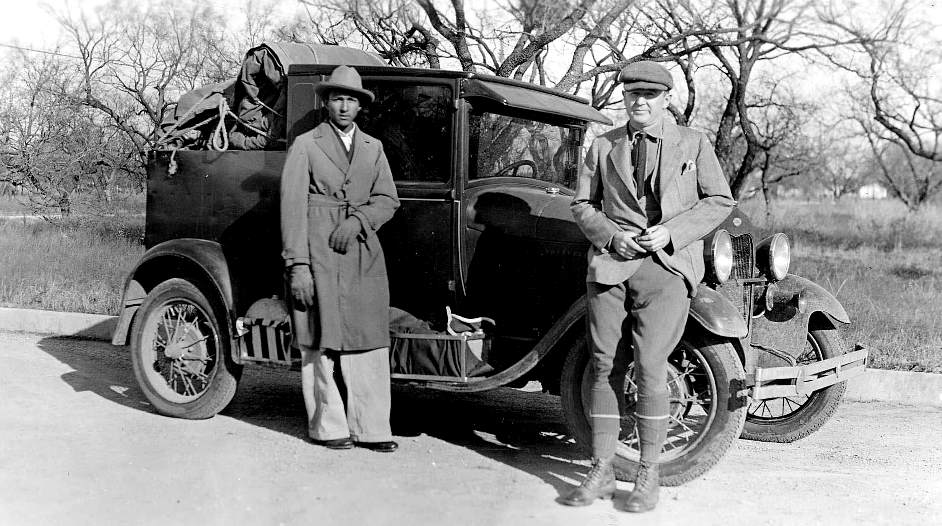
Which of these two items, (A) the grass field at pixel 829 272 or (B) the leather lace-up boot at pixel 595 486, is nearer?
(B) the leather lace-up boot at pixel 595 486

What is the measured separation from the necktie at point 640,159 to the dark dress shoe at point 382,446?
1.97m

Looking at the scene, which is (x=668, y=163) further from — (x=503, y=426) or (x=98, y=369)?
(x=98, y=369)

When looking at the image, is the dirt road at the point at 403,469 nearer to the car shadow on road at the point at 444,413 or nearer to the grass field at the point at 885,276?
the car shadow on road at the point at 444,413

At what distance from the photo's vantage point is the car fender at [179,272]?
19.3ft

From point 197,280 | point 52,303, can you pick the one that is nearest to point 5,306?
point 52,303

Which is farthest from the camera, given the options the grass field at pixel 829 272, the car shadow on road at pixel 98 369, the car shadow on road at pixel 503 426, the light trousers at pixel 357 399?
the grass field at pixel 829 272

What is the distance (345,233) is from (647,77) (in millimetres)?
1849

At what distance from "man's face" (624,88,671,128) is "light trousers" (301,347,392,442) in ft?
6.34

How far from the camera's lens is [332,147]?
17.6ft

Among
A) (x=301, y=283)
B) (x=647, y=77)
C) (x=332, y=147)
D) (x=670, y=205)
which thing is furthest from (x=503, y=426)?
(x=647, y=77)

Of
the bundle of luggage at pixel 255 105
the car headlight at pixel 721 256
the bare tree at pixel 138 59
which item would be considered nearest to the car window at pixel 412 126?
the bundle of luggage at pixel 255 105

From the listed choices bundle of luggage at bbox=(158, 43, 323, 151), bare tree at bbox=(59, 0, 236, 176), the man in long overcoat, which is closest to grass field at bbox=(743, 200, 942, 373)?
the man in long overcoat

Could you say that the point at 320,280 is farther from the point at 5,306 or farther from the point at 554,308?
the point at 5,306

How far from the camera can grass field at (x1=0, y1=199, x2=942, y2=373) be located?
823 centimetres
